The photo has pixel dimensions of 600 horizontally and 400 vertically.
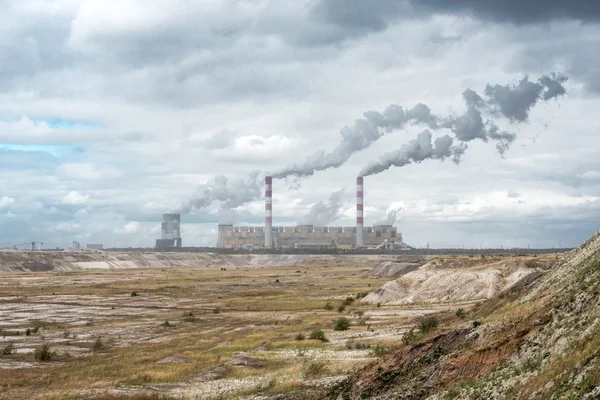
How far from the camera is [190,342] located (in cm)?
4794

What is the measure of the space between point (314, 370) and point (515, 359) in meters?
13.7

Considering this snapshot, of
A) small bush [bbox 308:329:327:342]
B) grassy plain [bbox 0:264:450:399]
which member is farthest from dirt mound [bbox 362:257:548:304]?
small bush [bbox 308:329:327:342]

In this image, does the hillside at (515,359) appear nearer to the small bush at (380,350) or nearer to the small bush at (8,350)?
the small bush at (380,350)

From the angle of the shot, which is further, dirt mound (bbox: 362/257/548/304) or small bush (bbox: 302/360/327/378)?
dirt mound (bbox: 362/257/548/304)

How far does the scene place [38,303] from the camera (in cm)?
8425

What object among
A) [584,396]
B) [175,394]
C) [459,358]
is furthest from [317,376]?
[584,396]

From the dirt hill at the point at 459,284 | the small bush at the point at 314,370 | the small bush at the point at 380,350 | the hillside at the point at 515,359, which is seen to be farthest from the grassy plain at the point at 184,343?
the hillside at the point at 515,359

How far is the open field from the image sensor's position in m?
31.7

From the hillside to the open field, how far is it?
5241 millimetres

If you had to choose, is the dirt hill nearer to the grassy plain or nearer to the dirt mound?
the dirt mound

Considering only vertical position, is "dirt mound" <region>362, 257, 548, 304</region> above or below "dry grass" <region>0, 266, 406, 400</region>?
above

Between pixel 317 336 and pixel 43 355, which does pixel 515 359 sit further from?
pixel 43 355

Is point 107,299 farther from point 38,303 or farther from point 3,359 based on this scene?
point 3,359

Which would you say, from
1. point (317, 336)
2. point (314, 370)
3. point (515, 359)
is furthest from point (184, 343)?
point (515, 359)
